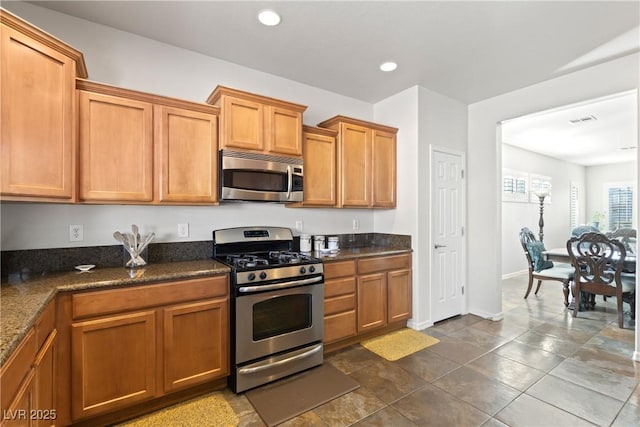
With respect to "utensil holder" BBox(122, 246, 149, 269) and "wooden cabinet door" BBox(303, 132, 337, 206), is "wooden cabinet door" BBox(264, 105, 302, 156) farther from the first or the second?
"utensil holder" BBox(122, 246, 149, 269)

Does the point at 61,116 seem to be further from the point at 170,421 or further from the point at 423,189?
the point at 423,189

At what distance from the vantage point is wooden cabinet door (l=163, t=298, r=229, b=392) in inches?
78.5

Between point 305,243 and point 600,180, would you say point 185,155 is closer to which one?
point 305,243

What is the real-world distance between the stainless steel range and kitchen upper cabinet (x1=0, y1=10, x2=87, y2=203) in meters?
1.21

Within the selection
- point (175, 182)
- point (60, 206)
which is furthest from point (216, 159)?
point (60, 206)

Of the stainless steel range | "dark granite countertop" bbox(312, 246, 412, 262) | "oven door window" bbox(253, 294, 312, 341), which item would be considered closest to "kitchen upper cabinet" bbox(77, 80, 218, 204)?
the stainless steel range

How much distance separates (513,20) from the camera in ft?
7.33

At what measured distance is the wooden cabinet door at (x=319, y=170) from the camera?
3078mm

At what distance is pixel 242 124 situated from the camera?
254cm

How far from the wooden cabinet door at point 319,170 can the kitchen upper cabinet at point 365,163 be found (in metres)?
0.09

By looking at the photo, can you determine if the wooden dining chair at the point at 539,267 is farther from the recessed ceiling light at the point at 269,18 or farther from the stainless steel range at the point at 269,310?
the recessed ceiling light at the point at 269,18

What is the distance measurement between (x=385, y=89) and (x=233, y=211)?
2323 mm

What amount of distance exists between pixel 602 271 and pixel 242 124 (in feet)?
15.1

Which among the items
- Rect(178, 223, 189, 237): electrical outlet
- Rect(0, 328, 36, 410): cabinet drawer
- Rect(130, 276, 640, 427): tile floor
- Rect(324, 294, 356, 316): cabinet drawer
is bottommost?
Rect(130, 276, 640, 427): tile floor
